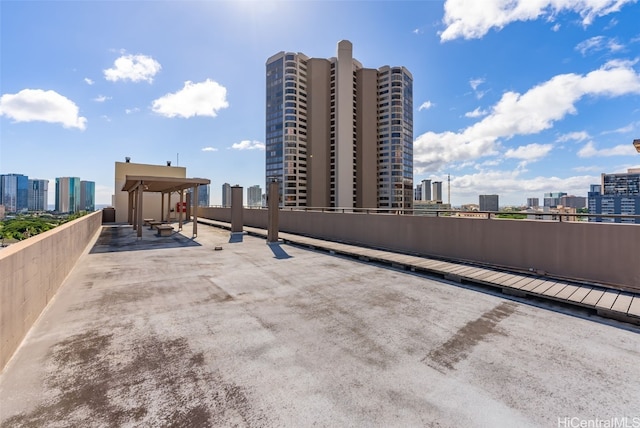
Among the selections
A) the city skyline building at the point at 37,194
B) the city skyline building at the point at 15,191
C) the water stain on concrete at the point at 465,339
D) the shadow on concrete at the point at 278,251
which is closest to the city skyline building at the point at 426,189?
the shadow on concrete at the point at 278,251

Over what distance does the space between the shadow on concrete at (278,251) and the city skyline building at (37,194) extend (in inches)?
6347

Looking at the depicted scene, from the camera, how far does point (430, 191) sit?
177000mm

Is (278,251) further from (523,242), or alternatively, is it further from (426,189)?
(426,189)

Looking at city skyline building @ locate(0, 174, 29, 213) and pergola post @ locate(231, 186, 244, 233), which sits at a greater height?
city skyline building @ locate(0, 174, 29, 213)

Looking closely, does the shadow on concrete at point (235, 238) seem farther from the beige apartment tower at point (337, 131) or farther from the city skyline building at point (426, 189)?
the city skyline building at point (426, 189)

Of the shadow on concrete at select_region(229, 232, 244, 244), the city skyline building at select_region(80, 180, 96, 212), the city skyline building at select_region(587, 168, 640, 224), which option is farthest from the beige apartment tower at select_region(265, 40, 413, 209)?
the city skyline building at select_region(80, 180, 96, 212)

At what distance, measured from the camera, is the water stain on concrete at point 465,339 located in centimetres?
308

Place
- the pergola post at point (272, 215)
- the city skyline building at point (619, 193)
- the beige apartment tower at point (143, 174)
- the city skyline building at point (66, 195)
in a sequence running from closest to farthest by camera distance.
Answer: the pergola post at point (272, 215)
the beige apartment tower at point (143, 174)
the city skyline building at point (619, 193)
the city skyline building at point (66, 195)

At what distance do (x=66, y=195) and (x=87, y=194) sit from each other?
63.6ft

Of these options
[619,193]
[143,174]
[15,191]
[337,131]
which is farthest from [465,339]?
[15,191]

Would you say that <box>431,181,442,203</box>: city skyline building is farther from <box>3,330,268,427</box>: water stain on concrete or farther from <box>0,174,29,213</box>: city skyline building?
<box>0,174,29,213</box>: city skyline building

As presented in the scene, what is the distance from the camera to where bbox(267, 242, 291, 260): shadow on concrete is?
9.21 meters

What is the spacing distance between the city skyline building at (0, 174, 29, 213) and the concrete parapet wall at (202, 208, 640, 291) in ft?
512

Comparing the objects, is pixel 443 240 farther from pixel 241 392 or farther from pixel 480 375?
pixel 241 392
